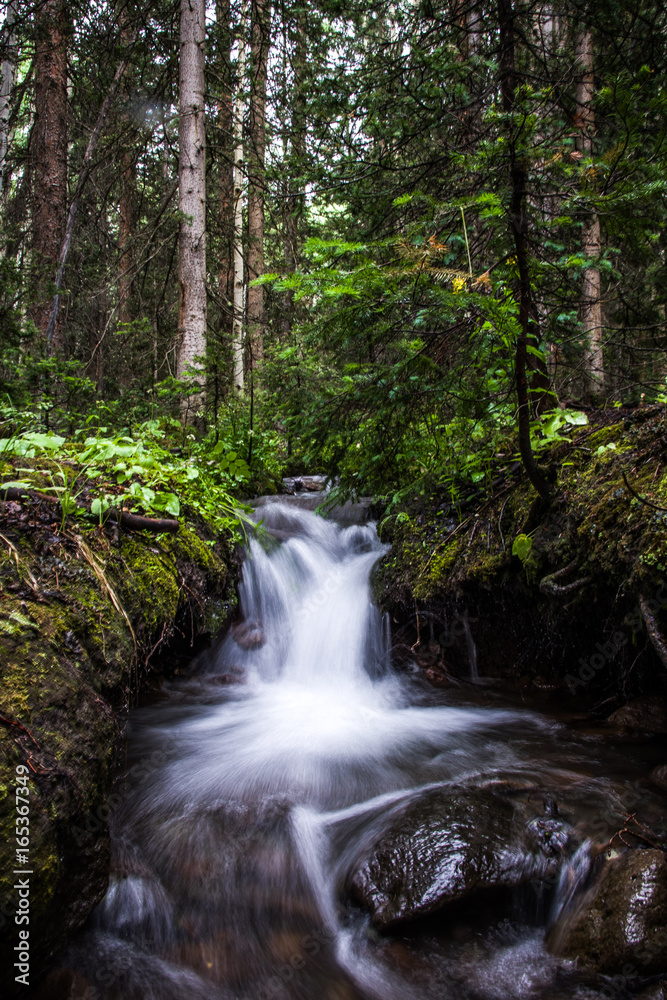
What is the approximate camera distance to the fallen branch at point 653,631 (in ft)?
9.30

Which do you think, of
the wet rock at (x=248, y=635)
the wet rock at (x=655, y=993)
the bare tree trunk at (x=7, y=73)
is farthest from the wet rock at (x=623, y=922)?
the bare tree trunk at (x=7, y=73)

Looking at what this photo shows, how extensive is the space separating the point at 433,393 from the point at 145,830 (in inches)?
135

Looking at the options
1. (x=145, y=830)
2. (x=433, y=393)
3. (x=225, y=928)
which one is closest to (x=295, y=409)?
(x=433, y=393)

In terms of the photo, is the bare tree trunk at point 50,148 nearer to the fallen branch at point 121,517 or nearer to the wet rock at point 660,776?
the fallen branch at point 121,517

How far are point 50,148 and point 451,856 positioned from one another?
1038 centimetres

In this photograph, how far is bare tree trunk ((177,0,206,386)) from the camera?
7418 millimetres

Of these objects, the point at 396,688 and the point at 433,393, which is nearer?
the point at 433,393

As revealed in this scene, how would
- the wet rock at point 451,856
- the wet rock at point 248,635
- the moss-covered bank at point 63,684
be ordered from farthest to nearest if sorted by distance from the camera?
the wet rock at point 248,635, the wet rock at point 451,856, the moss-covered bank at point 63,684

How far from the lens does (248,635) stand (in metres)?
5.50

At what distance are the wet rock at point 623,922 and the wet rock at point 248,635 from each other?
364cm

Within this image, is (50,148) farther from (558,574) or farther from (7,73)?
(558,574)

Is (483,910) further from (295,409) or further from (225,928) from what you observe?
(295,409)

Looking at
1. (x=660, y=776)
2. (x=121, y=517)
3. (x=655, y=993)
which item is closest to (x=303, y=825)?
(x=655, y=993)

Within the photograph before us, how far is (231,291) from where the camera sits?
46.6 feet
